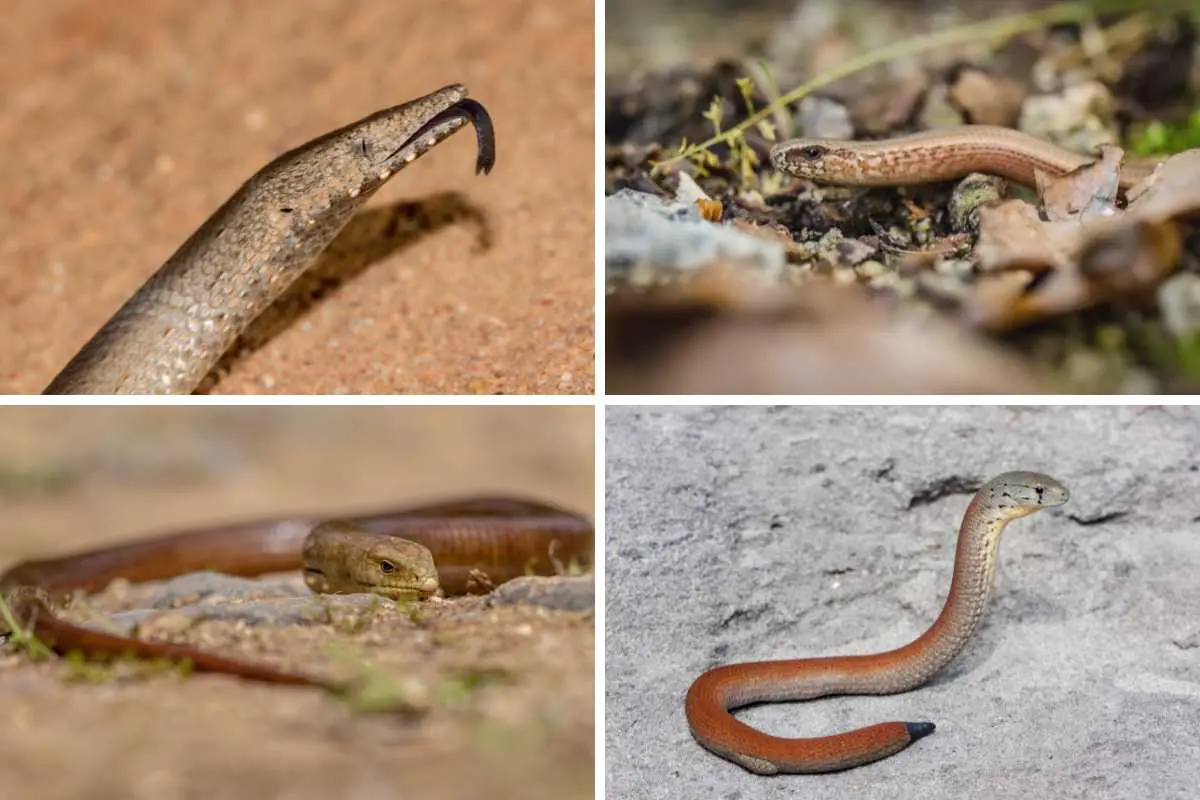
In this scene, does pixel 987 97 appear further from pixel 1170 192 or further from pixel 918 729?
pixel 918 729

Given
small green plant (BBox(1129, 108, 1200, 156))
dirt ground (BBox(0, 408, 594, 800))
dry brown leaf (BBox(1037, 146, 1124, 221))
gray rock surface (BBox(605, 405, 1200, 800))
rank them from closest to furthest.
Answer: dirt ground (BBox(0, 408, 594, 800))
gray rock surface (BBox(605, 405, 1200, 800))
dry brown leaf (BBox(1037, 146, 1124, 221))
small green plant (BBox(1129, 108, 1200, 156))

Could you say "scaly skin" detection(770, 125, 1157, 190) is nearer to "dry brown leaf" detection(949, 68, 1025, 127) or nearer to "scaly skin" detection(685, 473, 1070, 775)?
"dry brown leaf" detection(949, 68, 1025, 127)

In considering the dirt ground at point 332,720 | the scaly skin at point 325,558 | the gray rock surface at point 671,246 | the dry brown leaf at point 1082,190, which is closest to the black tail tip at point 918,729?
the dirt ground at point 332,720

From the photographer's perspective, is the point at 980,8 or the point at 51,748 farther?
the point at 980,8

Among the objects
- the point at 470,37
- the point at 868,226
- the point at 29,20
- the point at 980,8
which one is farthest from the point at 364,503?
the point at 980,8

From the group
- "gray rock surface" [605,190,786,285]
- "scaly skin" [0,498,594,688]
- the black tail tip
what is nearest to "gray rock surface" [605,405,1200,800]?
the black tail tip

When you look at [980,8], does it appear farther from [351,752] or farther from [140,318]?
[351,752]

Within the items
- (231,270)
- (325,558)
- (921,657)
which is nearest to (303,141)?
(231,270)
